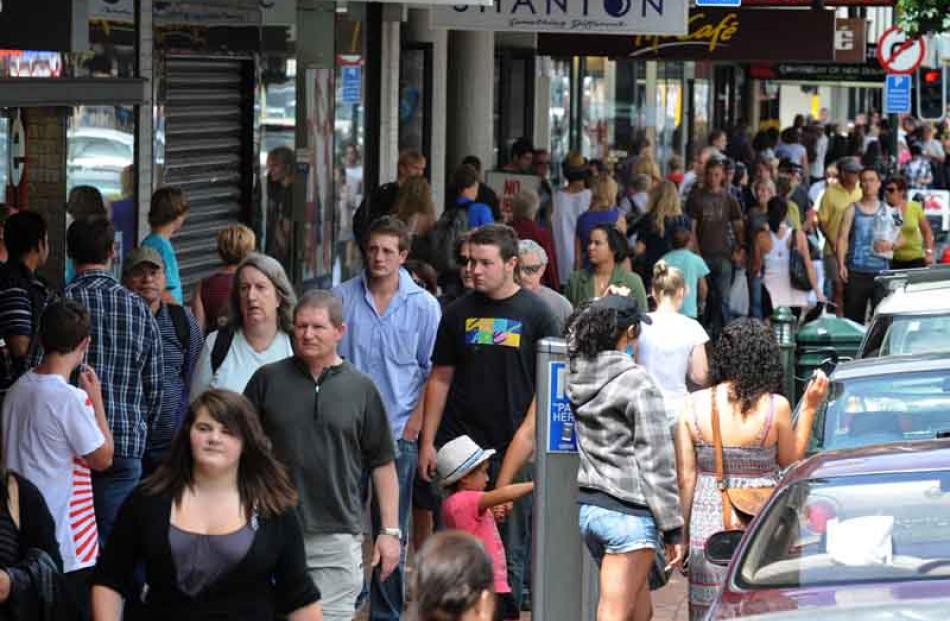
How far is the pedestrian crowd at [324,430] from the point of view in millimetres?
6285

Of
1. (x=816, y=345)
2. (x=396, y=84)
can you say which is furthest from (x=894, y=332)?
(x=396, y=84)

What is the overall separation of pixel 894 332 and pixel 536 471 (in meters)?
3.84

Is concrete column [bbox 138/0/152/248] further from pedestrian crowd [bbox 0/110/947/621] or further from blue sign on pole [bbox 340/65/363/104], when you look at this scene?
blue sign on pole [bbox 340/65/363/104]

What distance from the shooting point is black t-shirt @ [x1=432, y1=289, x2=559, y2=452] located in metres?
9.68

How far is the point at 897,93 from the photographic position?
28703 mm

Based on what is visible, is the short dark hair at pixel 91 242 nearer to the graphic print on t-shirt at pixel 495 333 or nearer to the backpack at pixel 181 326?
the backpack at pixel 181 326

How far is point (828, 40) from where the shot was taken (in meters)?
21.8

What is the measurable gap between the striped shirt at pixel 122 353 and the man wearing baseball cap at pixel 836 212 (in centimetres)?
1203

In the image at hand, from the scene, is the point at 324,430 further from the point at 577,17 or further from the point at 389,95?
the point at 389,95

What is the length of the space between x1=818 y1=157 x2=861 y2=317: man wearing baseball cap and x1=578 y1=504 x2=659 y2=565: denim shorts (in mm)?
12441

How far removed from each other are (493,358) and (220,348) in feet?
4.57

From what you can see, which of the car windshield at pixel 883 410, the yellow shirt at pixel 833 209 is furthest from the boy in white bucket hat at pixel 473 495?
the yellow shirt at pixel 833 209

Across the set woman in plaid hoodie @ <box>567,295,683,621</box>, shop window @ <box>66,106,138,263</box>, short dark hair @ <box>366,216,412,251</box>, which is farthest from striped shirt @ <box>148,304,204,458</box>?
shop window @ <box>66,106,138,263</box>

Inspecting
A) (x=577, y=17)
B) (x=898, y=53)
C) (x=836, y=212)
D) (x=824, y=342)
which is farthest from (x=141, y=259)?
(x=898, y=53)
